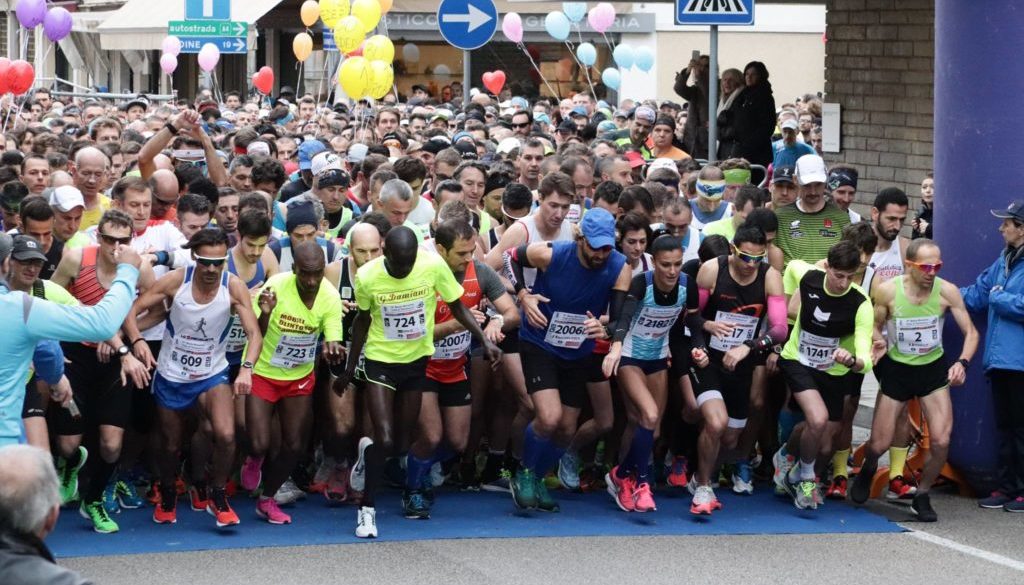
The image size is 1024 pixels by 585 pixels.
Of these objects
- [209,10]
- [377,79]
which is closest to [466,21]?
[377,79]

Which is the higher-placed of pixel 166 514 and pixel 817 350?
pixel 817 350

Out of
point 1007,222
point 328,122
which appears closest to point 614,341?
point 1007,222

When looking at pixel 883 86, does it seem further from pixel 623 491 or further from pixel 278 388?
pixel 278 388

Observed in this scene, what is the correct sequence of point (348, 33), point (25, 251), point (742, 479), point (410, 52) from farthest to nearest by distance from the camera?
point (410, 52) < point (348, 33) < point (742, 479) < point (25, 251)

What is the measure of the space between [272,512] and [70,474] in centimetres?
107

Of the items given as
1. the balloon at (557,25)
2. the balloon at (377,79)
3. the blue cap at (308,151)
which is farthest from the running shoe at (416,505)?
the balloon at (557,25)

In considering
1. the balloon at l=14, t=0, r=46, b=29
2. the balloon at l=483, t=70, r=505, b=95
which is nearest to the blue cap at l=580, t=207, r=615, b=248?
the balloon at l=14, t=0, r=46, b=29

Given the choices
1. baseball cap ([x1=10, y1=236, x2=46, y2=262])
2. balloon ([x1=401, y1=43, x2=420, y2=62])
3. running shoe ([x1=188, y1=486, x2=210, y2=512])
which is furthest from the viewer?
balloon ([x1=401, y1=43, x2=420, y2=62])

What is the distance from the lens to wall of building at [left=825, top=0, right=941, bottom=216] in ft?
52.3

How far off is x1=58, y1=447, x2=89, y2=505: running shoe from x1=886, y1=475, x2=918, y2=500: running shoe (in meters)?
4.54

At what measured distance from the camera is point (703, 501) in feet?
30.9

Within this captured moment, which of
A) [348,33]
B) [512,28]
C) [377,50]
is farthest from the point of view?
[512,28]

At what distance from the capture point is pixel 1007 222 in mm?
9656

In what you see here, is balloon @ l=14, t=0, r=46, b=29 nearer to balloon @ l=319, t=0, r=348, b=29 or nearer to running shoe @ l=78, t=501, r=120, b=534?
balloon @ l=319, t=0, r=348, b=29
